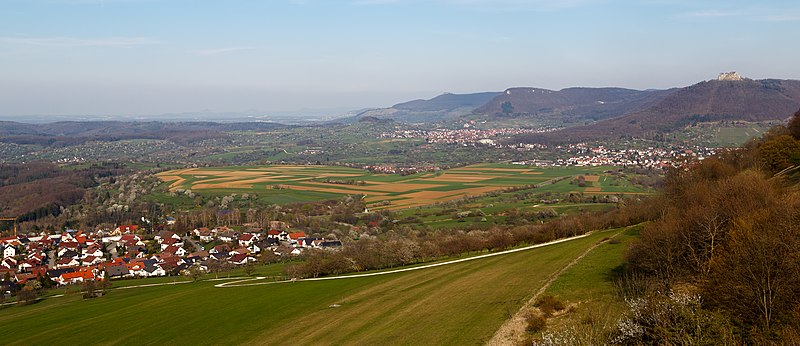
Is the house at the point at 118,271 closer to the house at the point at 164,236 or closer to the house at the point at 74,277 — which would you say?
the house at the point at 74,277

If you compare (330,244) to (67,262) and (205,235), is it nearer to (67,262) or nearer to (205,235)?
(205,235)

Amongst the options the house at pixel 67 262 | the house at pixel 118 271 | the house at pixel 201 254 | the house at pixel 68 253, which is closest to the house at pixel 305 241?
the house at pixel 201 254

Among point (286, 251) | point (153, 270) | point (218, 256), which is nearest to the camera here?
point (153, 270)

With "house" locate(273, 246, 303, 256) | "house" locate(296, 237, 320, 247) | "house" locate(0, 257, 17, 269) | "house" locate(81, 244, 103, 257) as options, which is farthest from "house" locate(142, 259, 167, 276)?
"house" locate(0, 257, 17, 269)

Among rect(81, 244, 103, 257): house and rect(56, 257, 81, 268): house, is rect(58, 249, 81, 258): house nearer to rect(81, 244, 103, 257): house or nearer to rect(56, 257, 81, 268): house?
rect(81, 244, 103, 257): house

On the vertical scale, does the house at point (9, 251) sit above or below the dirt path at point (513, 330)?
below

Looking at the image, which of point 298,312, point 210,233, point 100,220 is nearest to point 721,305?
point 298,312

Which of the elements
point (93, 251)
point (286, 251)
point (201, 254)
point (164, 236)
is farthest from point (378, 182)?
point (93, 251)
